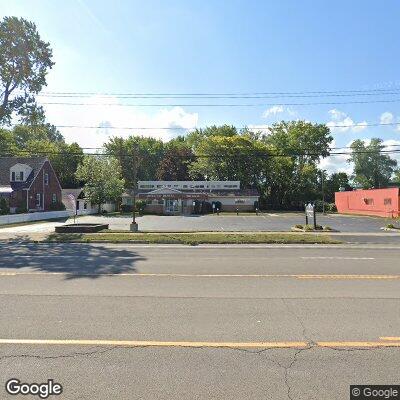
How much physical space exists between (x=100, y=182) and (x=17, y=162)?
11.6m

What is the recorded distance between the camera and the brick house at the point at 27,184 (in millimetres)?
45281

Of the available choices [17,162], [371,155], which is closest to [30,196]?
[17,162]

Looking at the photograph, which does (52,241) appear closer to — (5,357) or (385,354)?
(5,357)

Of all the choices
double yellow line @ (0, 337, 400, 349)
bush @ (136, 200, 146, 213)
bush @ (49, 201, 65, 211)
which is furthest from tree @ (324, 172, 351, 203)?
double yellow line @ (0, 337, 400, 349)

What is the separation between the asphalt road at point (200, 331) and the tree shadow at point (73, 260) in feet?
0.71

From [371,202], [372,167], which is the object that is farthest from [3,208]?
[372,167]

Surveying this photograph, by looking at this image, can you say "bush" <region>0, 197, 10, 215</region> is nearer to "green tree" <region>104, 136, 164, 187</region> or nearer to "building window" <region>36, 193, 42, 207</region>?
"building window" <region>36, 193, 42, 207</region>

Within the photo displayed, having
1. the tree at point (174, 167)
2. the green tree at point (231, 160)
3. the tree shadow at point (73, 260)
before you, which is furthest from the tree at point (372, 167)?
the tree shadow at point (73, 260)

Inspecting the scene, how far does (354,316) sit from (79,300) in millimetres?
4972

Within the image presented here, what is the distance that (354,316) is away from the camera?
6641 millimetres

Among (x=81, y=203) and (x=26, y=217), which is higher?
(x=81, y=203)

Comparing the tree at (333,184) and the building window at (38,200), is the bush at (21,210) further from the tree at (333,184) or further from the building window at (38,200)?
the tree at (333,184)

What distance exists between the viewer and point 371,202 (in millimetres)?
50406

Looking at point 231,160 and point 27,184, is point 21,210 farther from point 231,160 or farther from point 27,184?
point 231,160
